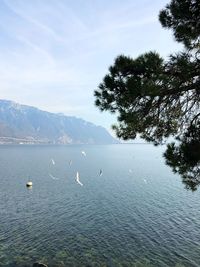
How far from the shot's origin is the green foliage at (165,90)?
13172 mm

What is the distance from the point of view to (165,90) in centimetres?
1417

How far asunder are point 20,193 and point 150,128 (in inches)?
2549

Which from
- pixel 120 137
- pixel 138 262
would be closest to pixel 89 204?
pixel 138 262

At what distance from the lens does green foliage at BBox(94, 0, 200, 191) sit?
43.2 ft

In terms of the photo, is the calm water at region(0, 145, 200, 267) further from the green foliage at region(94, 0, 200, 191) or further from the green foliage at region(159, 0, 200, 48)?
the green foliage at region(159, 0, 200, 48)

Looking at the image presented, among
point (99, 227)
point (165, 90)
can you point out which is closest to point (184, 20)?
point (165, 90)

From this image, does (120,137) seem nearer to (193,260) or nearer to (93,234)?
(193,260)

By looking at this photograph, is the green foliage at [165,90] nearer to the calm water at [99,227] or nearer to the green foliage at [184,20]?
the green foliage at [184,20]

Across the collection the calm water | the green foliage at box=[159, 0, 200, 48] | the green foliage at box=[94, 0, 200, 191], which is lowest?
the calm water

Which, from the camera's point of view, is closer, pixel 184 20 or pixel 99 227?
pixel 184 20

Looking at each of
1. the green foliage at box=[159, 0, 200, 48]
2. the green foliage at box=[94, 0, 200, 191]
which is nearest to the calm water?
the green foliage at box=[94, 0, 200, 191]

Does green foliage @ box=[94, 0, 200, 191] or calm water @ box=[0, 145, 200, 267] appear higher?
green foliage @ box=[94, 0, 200, 191]

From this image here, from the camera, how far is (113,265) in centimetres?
3412

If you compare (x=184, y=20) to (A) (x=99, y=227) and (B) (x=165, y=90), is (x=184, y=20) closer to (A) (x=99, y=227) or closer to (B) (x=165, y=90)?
(B) (x=165, y=90)
